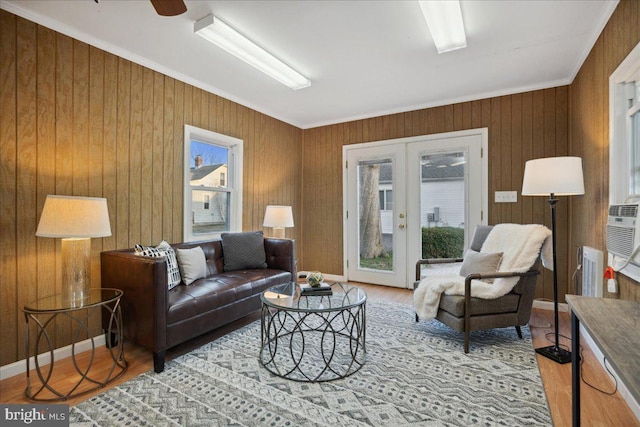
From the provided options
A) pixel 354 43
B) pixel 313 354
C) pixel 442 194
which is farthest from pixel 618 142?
pixel 313 354

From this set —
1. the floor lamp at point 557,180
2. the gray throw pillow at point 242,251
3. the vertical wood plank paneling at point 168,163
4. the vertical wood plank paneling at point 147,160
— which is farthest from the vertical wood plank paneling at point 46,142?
the floor lamp at point 557,180

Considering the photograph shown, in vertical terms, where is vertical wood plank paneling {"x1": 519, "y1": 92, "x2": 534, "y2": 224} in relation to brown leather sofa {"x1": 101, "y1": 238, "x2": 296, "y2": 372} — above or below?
above

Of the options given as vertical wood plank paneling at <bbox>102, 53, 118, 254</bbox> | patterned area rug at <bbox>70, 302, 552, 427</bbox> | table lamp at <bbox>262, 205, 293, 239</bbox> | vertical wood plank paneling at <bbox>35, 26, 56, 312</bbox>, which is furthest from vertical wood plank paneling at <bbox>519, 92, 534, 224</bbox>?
vertical wood plank paneling at <bbox>35, 26, 56, 312</bbox>

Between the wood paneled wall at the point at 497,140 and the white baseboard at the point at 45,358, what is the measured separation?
10.4 feet

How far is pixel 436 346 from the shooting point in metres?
2.53

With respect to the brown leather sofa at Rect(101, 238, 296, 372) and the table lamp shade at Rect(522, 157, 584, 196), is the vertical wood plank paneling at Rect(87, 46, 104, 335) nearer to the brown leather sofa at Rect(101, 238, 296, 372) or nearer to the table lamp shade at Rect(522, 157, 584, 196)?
the brown leather sofa at Rect(101, 238, 296, 372)

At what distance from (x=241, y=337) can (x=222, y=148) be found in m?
2.33

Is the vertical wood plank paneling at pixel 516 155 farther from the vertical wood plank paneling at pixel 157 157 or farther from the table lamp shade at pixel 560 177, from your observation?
the vertical wood plank paneling at pixel 157 157

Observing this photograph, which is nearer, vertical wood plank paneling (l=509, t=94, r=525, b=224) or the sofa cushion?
the sofa cushion

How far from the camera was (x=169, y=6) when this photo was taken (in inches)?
57.1

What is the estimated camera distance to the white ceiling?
2.21m

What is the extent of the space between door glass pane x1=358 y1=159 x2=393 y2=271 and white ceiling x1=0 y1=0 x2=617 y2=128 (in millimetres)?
1093

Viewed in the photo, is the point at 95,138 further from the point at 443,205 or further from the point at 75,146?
the point at 443,205

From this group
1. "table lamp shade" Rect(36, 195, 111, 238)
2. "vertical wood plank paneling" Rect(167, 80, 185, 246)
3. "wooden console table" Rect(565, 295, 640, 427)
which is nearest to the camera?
"wooden console table" Rect(565, 295, 640, 427)
